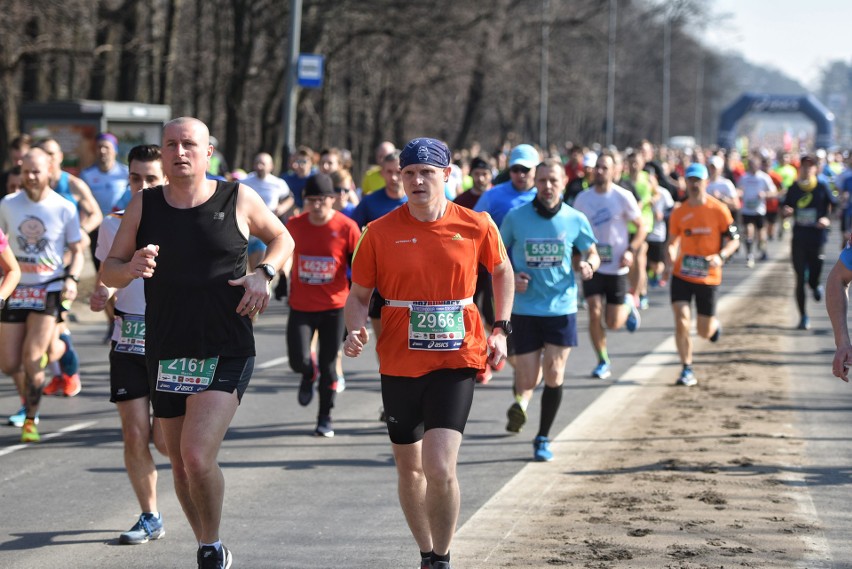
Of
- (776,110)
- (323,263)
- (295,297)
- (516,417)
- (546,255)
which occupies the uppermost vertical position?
(776,110)

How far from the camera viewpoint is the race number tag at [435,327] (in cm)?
562

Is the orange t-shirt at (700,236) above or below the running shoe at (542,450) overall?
above

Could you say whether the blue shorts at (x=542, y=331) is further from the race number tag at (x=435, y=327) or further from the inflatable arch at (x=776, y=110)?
the inflatable arch at (x=776, y=110)

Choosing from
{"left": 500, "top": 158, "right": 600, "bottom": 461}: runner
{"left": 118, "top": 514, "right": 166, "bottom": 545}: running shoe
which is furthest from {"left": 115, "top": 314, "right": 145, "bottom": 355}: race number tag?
{"left": 500, "top": 158, "right": 600, "bottom": 461}: runner

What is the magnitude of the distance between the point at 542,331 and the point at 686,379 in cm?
327

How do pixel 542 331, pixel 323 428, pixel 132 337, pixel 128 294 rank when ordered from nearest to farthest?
1. pixel 132 337
2. pixel 128 294
3. pixel 542 331
4. pixel 323 428

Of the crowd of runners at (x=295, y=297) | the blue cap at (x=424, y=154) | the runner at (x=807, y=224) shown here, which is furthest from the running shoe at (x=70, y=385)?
the runner at (x=807, y=224)

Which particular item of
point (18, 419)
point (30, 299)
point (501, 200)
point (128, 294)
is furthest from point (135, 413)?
point (501, 200)

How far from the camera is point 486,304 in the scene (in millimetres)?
11188

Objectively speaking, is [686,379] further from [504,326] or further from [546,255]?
[504,326]

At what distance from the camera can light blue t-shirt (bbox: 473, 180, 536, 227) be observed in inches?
386

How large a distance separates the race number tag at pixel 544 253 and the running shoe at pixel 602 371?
3491 mm

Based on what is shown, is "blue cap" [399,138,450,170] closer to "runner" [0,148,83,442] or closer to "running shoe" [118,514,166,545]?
"running shoe" [118,514,166,545]

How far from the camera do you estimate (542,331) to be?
8617 millimetres
